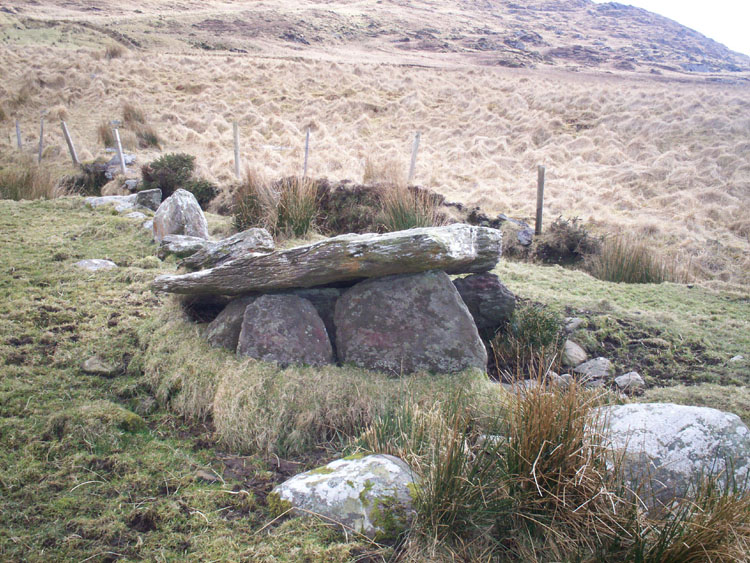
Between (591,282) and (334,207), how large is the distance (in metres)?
5.36

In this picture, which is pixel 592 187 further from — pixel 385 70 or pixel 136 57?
pixel 136 57

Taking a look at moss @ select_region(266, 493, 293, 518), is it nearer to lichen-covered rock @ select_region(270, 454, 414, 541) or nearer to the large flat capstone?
lichen-covered rock @ select_region(270, 454, 414, 541)

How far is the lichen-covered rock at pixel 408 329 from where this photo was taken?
4809mm

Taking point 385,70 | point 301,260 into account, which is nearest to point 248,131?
point 385,70

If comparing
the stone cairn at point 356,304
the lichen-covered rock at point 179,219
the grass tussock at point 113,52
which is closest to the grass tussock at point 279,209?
the lichen-covered rock at point 179,219

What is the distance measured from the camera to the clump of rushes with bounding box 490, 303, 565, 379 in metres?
5.39

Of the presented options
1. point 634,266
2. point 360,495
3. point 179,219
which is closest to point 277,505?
point 360,495

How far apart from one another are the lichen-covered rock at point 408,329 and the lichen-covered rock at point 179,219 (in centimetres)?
434

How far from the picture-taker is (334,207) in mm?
10719

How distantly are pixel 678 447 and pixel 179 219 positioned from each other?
743 cm

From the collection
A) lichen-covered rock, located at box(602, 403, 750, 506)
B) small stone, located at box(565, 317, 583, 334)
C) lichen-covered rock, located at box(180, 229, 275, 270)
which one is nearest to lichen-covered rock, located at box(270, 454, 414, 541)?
lichen-covered rock, located at box(602, 403, 750, 506)

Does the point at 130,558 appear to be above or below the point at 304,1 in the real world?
below

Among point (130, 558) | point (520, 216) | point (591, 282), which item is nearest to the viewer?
point (130, 558)

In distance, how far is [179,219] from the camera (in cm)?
813
